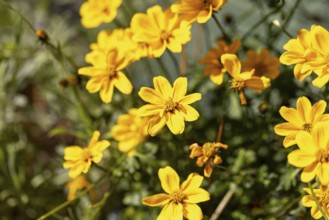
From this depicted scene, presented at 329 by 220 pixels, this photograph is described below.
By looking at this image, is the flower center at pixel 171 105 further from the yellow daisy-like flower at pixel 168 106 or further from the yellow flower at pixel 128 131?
the yellow flower at pixel 128 131

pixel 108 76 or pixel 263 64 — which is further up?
pixel 108 76

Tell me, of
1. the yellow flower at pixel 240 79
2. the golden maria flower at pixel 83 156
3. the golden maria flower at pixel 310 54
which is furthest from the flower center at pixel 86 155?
the golden maria flower at pixel 310 54

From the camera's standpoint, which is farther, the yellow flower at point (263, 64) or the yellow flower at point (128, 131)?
the yellow flower at point (128, 131)

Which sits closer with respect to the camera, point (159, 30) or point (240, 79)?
point (240, 79)

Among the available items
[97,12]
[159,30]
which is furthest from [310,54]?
[97,12]

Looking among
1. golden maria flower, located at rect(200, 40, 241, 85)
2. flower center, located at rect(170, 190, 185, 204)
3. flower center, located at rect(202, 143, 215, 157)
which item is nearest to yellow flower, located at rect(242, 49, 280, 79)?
golden maria flower, located at rect(200, 40, 241, 85)

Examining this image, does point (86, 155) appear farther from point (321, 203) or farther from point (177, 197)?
point (321, 203)
